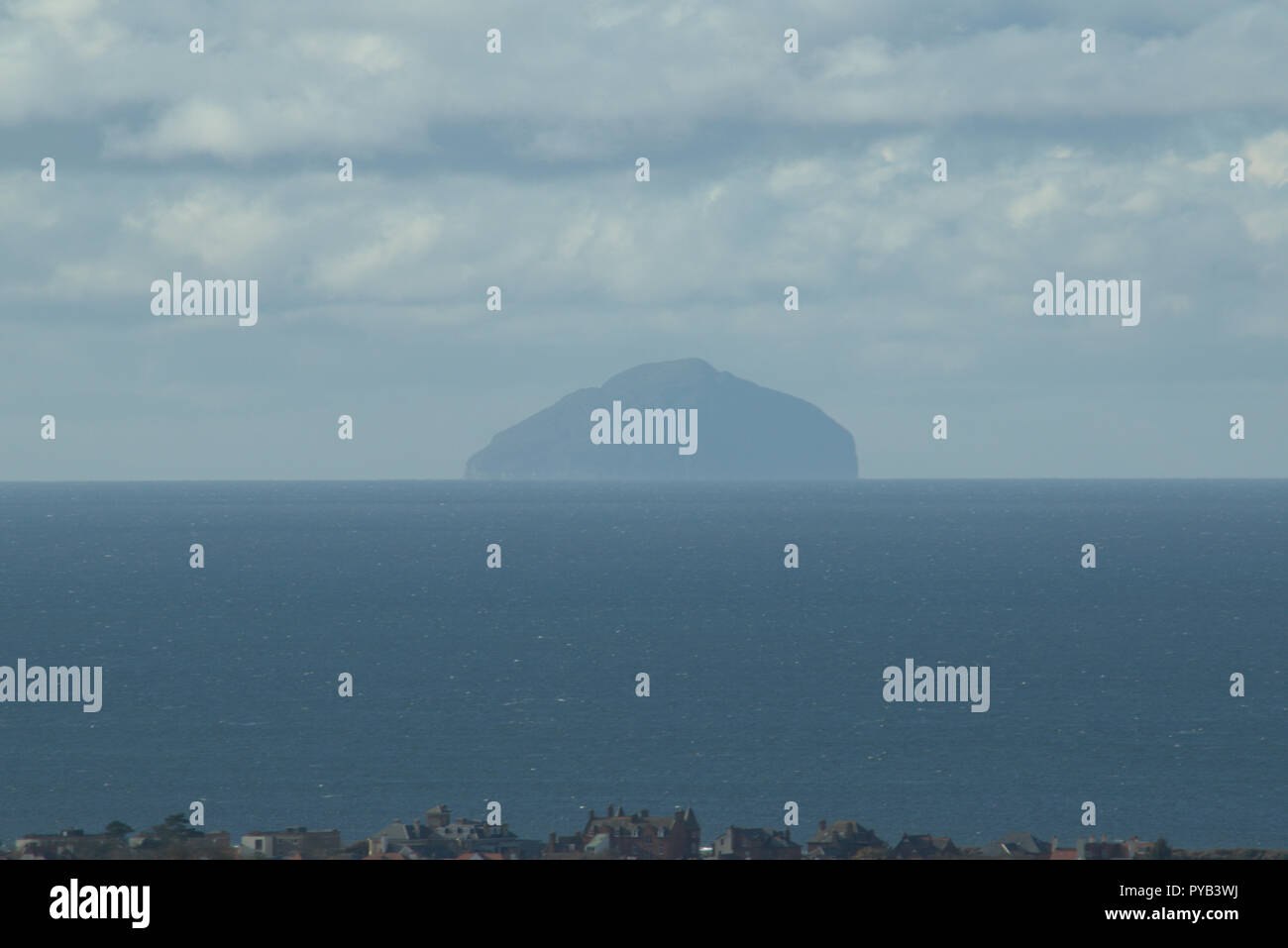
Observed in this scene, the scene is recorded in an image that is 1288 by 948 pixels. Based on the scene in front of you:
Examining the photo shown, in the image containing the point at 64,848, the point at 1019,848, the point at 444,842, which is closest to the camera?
the point at 64,848

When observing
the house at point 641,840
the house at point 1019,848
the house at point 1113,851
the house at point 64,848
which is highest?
the house at point 64,848

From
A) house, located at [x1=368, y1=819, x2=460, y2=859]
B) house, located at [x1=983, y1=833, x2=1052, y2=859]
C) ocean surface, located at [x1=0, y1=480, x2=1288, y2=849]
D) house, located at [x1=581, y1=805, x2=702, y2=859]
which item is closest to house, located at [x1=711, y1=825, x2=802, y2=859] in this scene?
house, located at [x1=581, y1=805, x2=702, y2=859]

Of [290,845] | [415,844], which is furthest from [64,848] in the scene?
[415,844]

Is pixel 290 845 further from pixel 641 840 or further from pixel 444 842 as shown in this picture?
pixel 641 840

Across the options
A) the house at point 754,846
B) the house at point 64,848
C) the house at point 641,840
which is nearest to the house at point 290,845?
the house at point 64,848

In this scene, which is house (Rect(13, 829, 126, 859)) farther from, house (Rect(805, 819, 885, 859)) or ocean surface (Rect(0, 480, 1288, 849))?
house (Rect(805, 819, 885, 859))

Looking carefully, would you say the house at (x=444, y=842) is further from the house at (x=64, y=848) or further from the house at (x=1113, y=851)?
the house at (x=1113, y=851)
